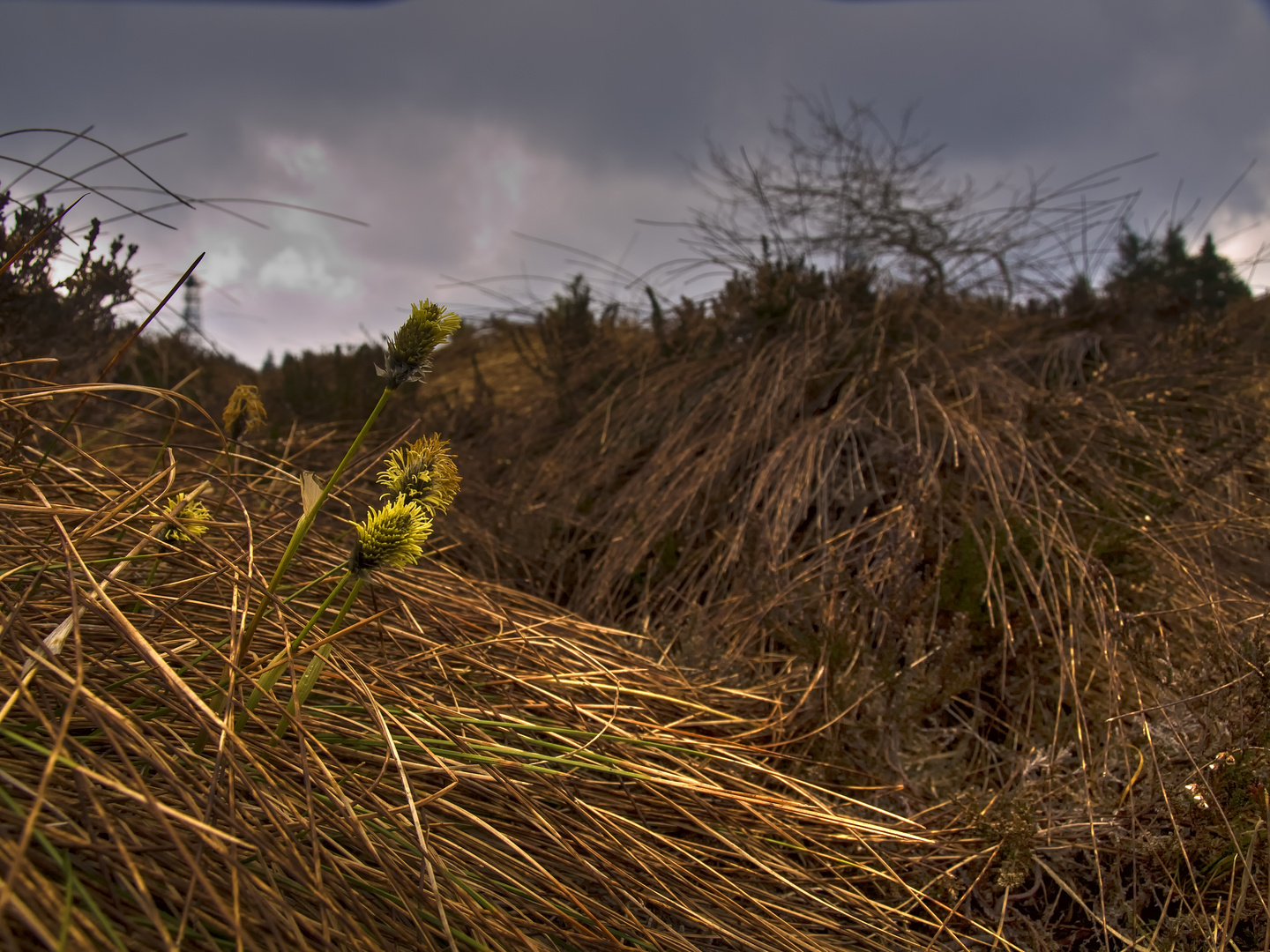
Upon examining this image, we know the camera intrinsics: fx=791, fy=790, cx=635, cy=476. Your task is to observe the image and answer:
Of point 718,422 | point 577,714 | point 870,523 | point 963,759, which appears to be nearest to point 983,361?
point 718,422

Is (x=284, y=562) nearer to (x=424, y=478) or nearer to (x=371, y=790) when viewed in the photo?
(x=424, y=478)

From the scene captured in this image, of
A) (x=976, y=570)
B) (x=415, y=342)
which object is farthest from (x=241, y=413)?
(x=976, y=570)

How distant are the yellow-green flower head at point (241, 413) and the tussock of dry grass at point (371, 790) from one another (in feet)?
0.42

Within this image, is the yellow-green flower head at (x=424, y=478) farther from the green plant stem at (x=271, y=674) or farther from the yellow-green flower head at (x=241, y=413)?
the yellow-green flower head at (x=241, y=413)

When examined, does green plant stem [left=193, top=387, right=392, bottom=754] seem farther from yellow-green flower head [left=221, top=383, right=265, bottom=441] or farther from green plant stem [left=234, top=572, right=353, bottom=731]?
yellow-green flower head [left=221, top=383, right=265, bottom=441]

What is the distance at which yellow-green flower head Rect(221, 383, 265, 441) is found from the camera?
1548 mm

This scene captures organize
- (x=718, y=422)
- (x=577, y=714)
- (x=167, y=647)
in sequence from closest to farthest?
(x=167, y=647), (x=577, y=714), (x=718, y=422)

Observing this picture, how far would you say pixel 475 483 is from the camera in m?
3.67

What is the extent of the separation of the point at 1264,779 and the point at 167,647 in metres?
1.90

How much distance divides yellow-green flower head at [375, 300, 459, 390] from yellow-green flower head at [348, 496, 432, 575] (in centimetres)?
15

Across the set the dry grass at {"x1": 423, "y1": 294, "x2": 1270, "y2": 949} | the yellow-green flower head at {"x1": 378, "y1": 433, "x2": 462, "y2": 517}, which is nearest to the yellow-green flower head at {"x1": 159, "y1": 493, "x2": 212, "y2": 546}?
the yellow-green flower head at {"x1": 378, "y1": 433, "x2": 462, "y2": 517}

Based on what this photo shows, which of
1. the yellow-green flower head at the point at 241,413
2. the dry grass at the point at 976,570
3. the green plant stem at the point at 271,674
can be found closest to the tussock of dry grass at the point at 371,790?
the green plant stem at the point at 271,674

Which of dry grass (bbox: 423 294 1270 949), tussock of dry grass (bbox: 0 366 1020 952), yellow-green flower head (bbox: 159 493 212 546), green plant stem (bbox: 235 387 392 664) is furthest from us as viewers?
dry grass (bbox: 423 294 1270 949)

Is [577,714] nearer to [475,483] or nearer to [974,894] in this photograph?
[974,894]
